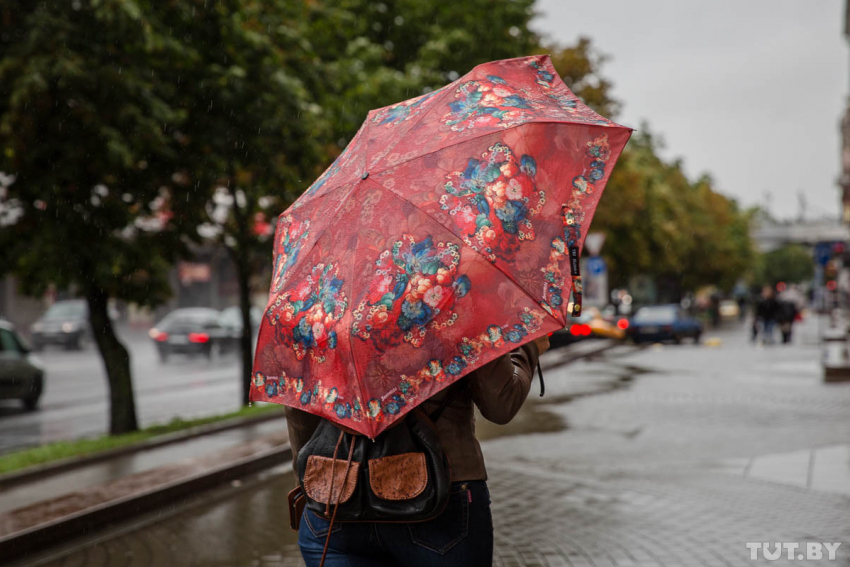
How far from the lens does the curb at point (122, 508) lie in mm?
6062

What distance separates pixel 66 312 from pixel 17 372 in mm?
19212

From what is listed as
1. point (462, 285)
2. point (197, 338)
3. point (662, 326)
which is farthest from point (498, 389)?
point (662, 326)

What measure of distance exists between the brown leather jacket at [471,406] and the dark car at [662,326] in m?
31.9

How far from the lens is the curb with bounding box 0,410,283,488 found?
8391mm

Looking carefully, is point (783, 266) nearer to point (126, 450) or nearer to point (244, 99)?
point (244, 99)

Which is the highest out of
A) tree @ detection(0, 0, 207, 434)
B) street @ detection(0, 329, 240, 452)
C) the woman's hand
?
tree @ detection(0, 0, 207, 434)

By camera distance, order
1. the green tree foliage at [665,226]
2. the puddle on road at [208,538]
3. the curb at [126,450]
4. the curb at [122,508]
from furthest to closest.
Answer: the green tree foliage at [665,226]
the curb at [126,450]
the curb at [122,508]
the puddle on road at [208,538]

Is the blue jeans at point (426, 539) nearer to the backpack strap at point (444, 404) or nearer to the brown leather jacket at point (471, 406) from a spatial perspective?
the brown leather jacket at point (471, 406)

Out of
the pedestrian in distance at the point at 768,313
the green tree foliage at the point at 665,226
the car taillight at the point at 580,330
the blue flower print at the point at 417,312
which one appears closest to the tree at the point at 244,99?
the blue flower print at the point at 417,312

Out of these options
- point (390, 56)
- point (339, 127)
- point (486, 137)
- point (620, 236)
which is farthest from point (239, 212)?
point (620, 236)

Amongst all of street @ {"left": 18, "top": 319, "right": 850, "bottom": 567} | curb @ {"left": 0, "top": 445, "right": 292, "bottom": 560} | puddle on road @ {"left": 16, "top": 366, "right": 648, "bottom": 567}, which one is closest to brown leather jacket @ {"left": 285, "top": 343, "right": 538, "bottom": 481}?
street @ {"left": 18, "top": 319, "right": 850, "bottom": 567}

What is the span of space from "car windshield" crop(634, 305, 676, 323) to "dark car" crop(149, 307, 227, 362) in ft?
51.5

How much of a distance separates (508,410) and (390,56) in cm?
2088

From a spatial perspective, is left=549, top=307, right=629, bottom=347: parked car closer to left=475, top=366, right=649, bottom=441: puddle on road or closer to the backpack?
left=475, top=366, right=649, bottom=441: puddle on road
